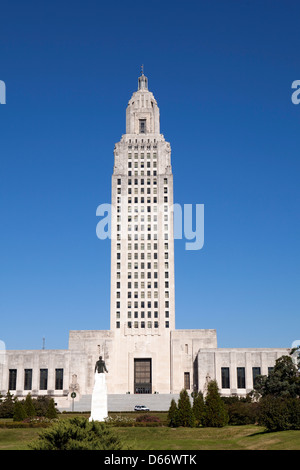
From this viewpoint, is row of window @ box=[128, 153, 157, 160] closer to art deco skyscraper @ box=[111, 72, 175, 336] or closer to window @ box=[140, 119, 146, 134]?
art deco skyscraper @ box=[111, 72, 175, 336]

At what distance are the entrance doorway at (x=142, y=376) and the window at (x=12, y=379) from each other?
20576 millimetres

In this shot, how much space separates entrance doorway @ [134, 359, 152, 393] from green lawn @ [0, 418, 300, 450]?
165 ft

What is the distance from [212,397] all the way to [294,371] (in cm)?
1539

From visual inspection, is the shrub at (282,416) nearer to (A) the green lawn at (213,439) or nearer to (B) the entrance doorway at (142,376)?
(A) the green lawn at (213,439)

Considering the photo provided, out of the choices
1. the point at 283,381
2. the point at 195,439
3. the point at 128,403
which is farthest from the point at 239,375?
the point at 195,439

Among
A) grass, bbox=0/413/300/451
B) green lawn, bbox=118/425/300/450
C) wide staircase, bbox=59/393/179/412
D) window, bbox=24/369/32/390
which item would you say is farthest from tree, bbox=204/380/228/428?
window, bbox=24/369/32/390

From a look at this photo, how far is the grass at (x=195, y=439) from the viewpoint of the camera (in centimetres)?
3095

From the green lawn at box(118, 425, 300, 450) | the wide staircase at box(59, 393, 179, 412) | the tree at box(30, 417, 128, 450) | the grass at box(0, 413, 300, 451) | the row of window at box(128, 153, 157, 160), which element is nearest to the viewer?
the tree at box(30, 417, 128, 450)

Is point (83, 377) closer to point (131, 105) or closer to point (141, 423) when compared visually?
Result: point (141, 423)

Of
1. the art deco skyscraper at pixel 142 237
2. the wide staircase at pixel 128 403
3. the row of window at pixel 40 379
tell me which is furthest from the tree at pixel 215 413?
the art deco skyscraper at pixel 142 237

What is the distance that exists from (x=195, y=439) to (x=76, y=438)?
15536 millimetres

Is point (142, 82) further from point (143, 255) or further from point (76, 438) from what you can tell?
point (76, 438)

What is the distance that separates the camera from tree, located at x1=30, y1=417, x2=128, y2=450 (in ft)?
72.8

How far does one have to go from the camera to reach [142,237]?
10200cm
